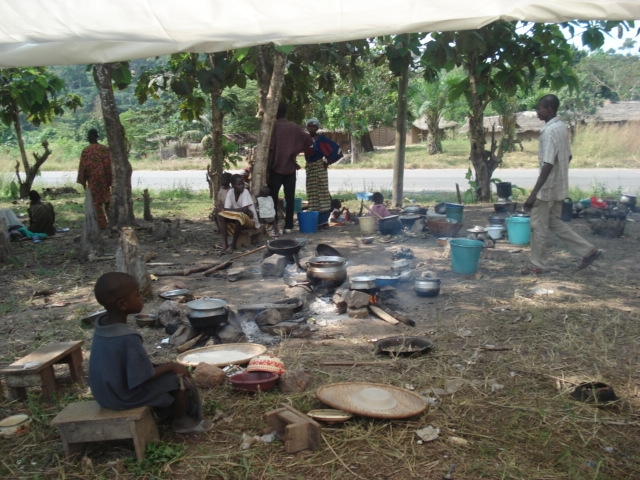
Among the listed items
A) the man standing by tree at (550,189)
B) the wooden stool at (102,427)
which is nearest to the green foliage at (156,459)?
the wooden stool at (102,427)

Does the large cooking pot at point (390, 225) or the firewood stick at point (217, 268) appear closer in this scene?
the firewood stick at point (217, 268)

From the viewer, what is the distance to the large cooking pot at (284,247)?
7426mm

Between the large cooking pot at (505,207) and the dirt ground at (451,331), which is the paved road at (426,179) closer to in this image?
the large cooking pot at (505,207)

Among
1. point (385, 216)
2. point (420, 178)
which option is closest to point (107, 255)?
point (385, 216)

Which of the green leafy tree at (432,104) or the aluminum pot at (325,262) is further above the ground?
the green leafy tree at (432,104)

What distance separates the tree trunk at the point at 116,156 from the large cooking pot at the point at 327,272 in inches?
199

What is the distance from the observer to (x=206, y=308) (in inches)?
201

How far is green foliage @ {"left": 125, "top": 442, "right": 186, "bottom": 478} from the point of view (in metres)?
3.13

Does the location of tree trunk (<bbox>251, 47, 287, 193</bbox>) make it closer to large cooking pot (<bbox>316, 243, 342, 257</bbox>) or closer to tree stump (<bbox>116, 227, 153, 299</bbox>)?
large cooking pot (<bbox>316, 243, 342, 257</bbox>)

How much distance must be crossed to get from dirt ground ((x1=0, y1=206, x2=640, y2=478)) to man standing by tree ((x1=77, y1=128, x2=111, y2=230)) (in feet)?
5.56

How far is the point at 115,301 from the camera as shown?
10.7 ft

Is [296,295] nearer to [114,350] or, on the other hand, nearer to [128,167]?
[114,350]

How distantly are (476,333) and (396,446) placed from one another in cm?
206

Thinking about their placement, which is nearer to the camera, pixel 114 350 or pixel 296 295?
pixel 114 350
